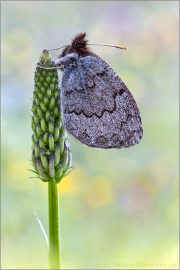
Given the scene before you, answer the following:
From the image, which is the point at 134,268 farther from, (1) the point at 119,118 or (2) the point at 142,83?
(2) the point at 142,83

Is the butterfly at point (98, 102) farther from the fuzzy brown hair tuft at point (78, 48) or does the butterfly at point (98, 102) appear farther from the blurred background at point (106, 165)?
the blurred background at point (106, 165)

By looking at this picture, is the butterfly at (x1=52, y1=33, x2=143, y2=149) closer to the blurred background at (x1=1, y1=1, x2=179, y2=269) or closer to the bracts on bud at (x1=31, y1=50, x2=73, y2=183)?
the bracts on bud at (x1=31, y1=50, x2=73, y2=183)

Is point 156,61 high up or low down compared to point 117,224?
up

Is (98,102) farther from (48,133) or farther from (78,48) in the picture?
(48,133)

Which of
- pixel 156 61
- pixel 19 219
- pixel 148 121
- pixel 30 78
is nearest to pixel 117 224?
pixel 19 219

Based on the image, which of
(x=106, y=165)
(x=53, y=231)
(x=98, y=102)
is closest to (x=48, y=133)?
(x=53, y=231)

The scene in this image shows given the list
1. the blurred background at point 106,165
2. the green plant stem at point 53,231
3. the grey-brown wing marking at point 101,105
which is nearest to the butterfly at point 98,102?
the grey-brown wing marking at point 101,105
